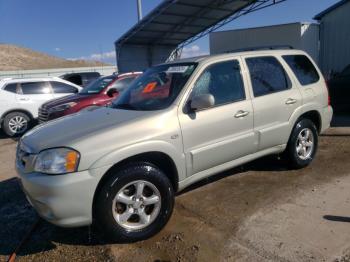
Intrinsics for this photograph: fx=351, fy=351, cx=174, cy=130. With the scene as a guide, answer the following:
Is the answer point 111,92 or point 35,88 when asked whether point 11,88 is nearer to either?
point 35,88

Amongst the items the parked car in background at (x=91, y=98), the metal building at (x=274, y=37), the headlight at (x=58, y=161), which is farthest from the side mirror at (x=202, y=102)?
the metal building at (x=274, y=37)

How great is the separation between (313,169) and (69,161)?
3620 millimetres

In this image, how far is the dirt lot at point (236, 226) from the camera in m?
3.14

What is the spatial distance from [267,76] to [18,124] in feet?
27.5

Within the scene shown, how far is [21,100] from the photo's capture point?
34.8 ft

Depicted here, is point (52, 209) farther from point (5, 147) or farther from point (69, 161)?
point (5, 147)

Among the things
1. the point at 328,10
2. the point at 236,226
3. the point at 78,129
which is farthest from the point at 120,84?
the point at 328,10

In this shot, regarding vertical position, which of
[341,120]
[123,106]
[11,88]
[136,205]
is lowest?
[341,120]

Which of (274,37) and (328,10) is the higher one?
(328,10)

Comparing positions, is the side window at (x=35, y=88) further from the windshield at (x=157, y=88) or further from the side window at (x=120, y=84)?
the windshield at (x=157, y=88)

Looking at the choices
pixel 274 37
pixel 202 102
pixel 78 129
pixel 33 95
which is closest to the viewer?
pixel 78 129

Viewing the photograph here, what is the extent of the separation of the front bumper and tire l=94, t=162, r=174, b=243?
0.12 m

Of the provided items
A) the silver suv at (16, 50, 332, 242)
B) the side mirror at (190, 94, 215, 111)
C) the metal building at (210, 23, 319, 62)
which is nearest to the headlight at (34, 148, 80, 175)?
the silver suv at (16, 50, 332, 242)

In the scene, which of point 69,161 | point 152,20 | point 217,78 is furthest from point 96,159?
point 152,20
